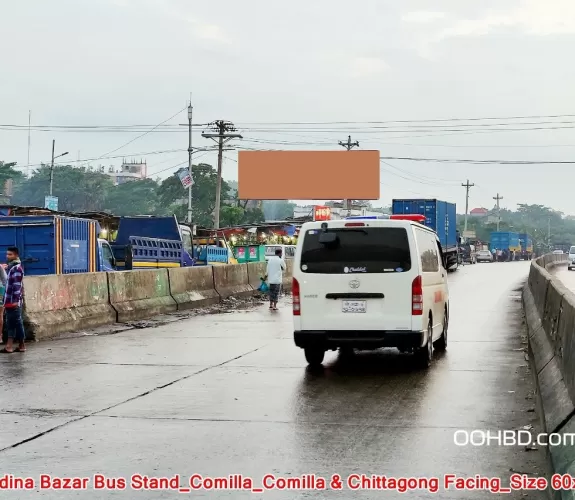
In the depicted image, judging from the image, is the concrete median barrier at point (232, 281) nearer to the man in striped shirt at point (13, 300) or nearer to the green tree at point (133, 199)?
the man in striped shirt at point (13, 300)

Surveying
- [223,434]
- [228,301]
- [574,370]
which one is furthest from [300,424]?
[228,301]

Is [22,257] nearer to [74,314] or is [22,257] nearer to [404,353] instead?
[74,314]

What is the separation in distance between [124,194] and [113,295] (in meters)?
118

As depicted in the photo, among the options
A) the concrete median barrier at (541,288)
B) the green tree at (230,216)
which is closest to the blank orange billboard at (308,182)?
the green tree at (230,216)

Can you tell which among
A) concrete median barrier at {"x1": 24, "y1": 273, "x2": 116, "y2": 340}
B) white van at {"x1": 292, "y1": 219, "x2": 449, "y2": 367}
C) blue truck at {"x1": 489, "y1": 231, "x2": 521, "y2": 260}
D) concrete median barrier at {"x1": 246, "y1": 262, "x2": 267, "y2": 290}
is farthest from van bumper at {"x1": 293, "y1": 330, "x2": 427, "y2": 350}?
blue truck at {"x1": 489, "y1": 231, "x2": 521, "y2": 260}

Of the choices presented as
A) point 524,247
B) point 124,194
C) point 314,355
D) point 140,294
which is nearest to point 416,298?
point 314,355

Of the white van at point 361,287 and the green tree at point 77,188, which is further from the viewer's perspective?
the green tree at point 77,188

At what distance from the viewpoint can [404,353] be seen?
14.9 meters

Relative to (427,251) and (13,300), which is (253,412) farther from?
(13,300)

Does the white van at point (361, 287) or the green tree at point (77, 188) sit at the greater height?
the green tree at point (77, 188)

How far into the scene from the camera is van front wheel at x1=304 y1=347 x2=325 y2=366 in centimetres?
1341

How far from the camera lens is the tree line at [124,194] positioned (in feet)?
327

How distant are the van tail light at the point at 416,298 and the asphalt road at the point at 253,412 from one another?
2.81 feet

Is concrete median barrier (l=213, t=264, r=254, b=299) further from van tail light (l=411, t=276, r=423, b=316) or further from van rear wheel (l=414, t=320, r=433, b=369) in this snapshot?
van tail light (l=411, t=276, r=423, b=316)
